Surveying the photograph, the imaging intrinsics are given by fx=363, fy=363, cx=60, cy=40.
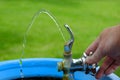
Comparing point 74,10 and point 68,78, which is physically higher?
point 74,10

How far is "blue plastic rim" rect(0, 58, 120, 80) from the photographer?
5.10 ft

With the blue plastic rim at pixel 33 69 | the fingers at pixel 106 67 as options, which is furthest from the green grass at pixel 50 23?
the fingers at pixel 106 67

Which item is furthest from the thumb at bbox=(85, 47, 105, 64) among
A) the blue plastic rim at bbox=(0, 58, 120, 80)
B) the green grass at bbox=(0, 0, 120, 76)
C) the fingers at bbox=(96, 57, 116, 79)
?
the green grass at bbox=(0, 0, 120, 76)

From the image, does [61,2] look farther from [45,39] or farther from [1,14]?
[45,39]

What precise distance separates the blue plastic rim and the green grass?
1035mm

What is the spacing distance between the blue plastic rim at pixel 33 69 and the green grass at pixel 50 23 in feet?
3.40

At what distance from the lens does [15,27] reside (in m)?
3.41

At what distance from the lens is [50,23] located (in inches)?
141

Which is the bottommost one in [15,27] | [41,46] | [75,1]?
[41,46]

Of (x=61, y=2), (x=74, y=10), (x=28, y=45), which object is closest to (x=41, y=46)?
(x=28, y=45)

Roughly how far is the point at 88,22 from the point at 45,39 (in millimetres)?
792

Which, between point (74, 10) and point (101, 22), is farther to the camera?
point (74, 10)

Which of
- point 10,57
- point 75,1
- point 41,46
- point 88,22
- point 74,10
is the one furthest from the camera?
point 75,1

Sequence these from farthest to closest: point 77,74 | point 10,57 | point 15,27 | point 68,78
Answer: point 15,27 → point 10,57 → point 77,74 → point 68,78
